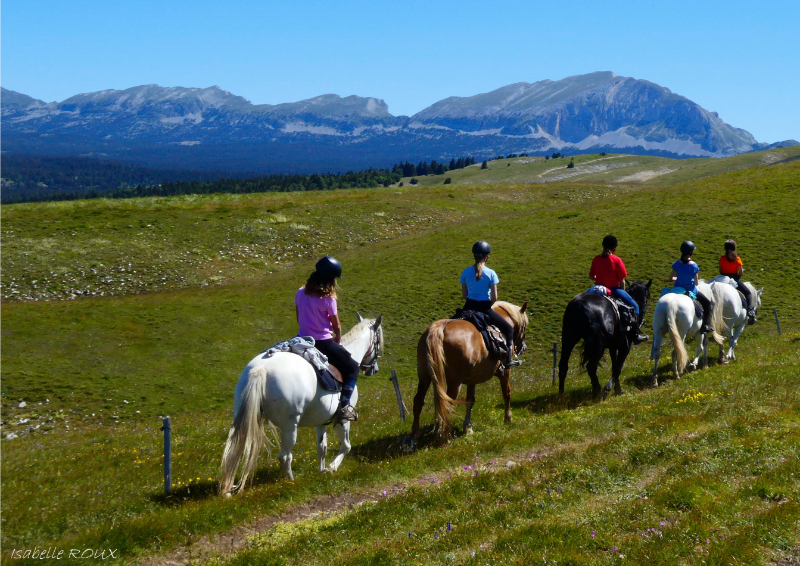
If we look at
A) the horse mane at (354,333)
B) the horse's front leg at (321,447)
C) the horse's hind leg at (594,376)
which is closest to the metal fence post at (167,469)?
the horse's front leg at (321,447)

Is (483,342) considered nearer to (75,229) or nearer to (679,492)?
(679,492)

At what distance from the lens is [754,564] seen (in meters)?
6.92

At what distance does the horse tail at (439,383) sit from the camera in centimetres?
1281

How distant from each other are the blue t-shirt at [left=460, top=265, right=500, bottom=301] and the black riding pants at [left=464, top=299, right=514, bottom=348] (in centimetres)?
13

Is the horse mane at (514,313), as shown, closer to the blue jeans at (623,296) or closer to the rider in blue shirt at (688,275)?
the blue jeans at (623,296)

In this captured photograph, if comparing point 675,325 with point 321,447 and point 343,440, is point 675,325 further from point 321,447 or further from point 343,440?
point 321,447

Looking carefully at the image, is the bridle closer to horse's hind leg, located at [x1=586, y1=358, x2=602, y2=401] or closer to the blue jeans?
horse's hind leg, located at [x1=586, y1=358, x2=602, y2=401]

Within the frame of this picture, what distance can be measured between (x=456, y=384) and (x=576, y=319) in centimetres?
545

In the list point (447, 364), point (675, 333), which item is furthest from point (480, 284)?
point (675, 333)

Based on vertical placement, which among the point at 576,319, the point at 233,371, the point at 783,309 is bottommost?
the point at 233,371

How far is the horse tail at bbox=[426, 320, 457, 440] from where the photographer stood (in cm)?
1281

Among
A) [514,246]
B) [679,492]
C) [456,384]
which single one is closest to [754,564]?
[679,492]

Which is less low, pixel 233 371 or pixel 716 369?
pixel 716 369

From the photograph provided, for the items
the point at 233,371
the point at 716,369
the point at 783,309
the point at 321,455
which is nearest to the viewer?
the point at 321,455
